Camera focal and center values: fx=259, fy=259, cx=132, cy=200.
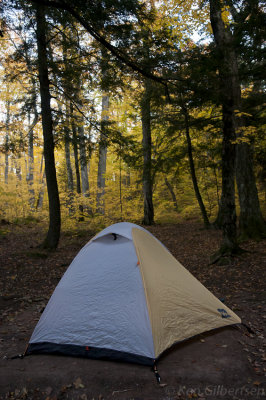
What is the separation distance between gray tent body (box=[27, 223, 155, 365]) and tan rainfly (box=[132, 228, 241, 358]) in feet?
0.42

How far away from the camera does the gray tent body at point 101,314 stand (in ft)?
10.7

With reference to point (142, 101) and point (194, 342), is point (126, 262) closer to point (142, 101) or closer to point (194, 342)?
point (194, 342)

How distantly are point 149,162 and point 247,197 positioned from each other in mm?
4242

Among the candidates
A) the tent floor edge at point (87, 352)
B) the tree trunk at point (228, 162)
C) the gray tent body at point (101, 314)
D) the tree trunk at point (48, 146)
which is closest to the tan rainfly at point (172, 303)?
the gray tent body at point (101, 314)

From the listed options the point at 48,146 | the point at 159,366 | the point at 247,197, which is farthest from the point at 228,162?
the point at 48,146

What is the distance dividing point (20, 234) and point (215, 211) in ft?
34.6

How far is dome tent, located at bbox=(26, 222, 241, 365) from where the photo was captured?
10.8ft

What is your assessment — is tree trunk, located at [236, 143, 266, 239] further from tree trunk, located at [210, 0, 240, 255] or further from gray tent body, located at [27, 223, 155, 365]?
gray tent body, located at [27, 223, 155, 365]

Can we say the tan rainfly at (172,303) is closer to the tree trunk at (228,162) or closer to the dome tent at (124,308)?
the dome tent at (124,308)

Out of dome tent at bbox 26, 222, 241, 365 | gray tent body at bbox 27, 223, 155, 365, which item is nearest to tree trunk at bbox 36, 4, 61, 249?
dome tent at bbox 26, 222, 241, 365

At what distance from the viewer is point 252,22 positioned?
19.5ft

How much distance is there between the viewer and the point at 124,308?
139 inches

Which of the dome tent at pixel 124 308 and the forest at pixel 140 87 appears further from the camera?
the forest at pixel 140 87

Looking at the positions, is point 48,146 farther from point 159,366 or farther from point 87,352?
point 159,366
